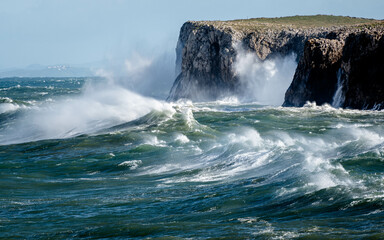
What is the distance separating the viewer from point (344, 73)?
4006cm

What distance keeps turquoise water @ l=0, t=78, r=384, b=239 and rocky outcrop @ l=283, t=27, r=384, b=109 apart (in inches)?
215

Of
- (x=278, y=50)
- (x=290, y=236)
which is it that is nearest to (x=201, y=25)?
(x=278, y=50)

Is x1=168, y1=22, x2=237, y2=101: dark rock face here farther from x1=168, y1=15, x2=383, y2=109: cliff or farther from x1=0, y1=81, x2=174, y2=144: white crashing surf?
x1=0, y1=81, x2=174, y2=144: white crashing surf

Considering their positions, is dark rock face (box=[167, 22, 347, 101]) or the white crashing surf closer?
the white crashing surf

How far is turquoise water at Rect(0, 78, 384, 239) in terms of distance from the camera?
10.4 meters

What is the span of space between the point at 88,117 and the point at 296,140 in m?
19.5

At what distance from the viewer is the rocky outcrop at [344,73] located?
38.0 m

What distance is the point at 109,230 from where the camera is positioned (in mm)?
10531

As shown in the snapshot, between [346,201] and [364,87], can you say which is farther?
[364,87]

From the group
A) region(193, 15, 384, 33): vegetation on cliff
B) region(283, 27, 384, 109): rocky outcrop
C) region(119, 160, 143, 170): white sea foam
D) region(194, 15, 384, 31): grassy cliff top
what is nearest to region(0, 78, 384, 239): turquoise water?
region(119, 160, 143, 170): white sea foam

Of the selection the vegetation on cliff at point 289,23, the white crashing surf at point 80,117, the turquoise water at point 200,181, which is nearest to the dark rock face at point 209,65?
the vegetation on cliff at point 289,23

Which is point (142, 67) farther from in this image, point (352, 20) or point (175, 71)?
point (352, 20)

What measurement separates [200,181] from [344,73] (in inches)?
1046

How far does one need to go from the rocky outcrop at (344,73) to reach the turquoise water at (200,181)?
5.46 metres
